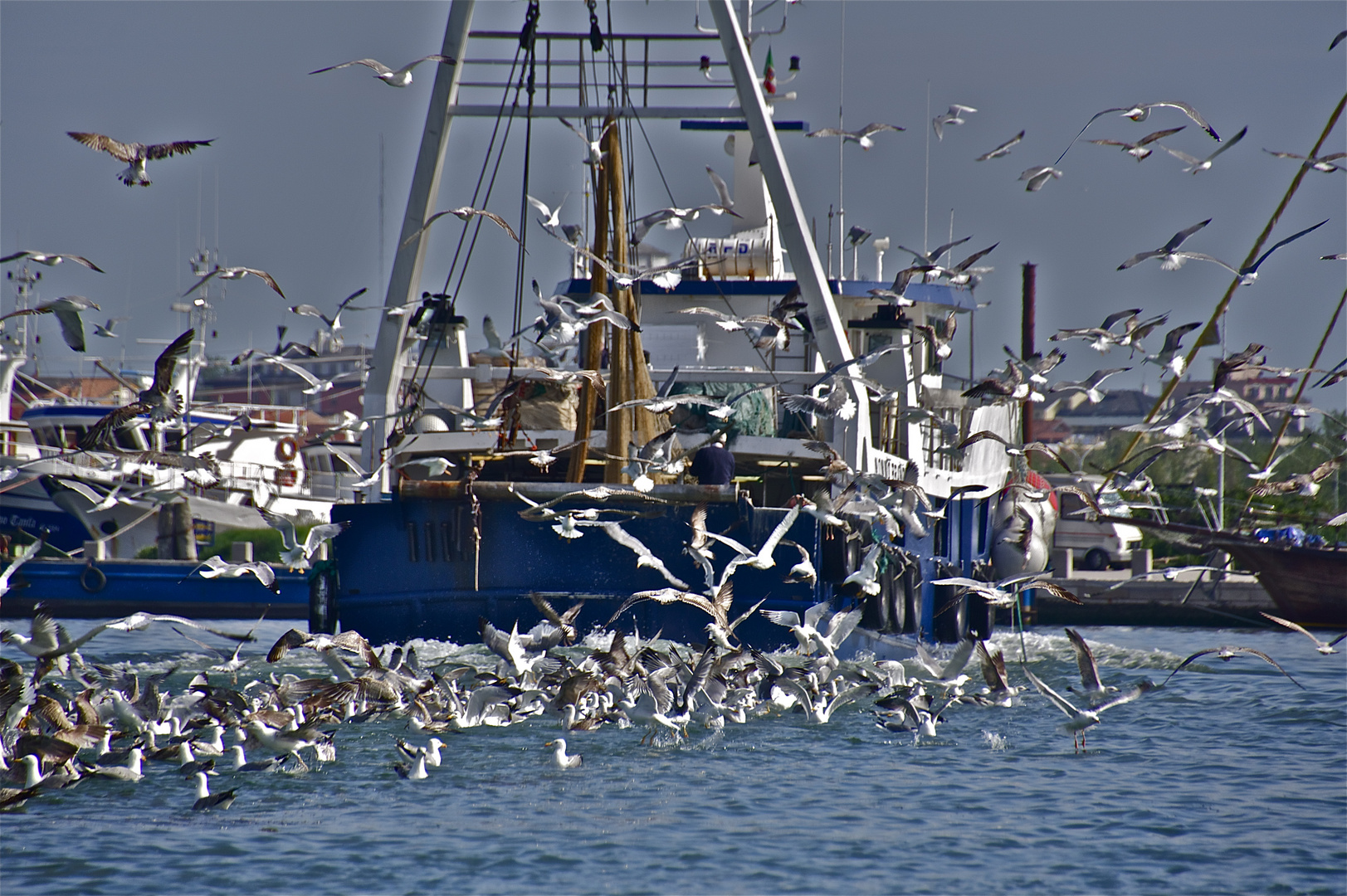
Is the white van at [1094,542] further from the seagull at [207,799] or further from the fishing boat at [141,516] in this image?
the seagull at [207,799]

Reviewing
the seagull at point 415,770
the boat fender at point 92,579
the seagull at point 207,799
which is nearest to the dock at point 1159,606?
the boat fender at point 92,579

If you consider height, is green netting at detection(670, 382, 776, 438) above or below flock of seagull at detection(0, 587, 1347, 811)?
above

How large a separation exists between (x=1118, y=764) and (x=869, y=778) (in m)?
2.51

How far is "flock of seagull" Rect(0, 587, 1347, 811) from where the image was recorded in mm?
11453

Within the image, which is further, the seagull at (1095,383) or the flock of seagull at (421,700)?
the seagull at (1095,383)

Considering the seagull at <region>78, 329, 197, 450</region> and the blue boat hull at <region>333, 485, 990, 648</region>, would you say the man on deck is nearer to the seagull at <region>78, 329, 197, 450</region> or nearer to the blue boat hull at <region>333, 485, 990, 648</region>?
the blue boat hull at <region>333, 485, 990, 648</region>

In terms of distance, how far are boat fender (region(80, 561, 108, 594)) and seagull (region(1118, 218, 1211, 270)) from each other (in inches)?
871

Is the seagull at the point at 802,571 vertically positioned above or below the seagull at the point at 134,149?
below

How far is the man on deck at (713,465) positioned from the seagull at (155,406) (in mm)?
6021

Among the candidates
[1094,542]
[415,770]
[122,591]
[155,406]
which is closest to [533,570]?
[415,770]

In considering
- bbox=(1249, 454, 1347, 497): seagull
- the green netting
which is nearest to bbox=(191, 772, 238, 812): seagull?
the green netting

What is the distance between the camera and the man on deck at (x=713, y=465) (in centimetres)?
1655

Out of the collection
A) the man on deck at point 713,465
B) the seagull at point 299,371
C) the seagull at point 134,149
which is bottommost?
the man on deck at point 713,465

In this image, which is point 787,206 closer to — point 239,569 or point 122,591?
point 239,569
